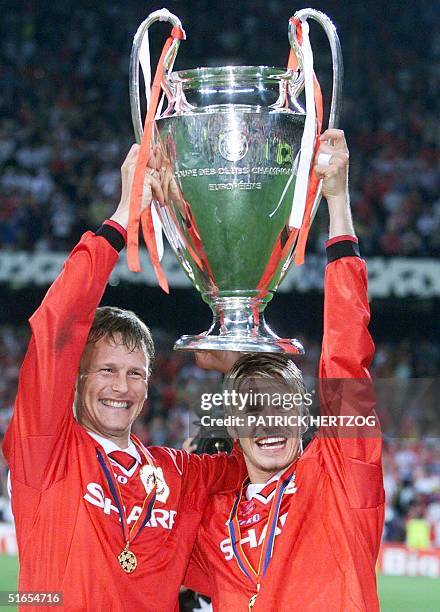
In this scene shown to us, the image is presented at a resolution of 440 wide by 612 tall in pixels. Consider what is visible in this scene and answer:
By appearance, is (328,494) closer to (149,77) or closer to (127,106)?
(149,77)

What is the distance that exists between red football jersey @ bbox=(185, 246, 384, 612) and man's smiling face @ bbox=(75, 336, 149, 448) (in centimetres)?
38

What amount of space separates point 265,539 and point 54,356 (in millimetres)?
606

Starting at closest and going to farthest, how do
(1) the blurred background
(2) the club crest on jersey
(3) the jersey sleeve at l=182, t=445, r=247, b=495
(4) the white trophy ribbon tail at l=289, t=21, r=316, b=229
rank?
(4) the white trophy ribbon tail at l=289, t=21, r=316, b=229 → (2) the club crest on jersey → (3) the jersey sleeve at l=182, t=445, r=247, b=495 → (1) the blurred background

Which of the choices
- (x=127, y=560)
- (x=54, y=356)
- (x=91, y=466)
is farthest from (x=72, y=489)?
(x=54, y=356)

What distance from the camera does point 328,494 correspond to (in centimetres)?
236

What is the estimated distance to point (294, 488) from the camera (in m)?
2.39

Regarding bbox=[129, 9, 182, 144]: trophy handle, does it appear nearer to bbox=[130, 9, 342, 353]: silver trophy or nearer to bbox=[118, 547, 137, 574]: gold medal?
bbox=[130, 9, 342, 353]: silver trophy

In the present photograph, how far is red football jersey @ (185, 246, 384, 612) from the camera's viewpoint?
7.46 feet

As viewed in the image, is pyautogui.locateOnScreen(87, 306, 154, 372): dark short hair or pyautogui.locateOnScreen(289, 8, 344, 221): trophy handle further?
pyautogui.locateOnScreen(87, 306, 154, 372): dark short hair

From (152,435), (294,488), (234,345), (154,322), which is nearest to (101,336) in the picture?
(234,345)

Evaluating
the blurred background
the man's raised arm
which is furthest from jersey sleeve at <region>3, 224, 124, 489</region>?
the blurred background

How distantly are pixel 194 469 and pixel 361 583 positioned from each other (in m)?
0.55

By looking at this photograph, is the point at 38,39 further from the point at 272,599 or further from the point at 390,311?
the point at 272,599

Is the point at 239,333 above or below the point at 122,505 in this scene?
above
